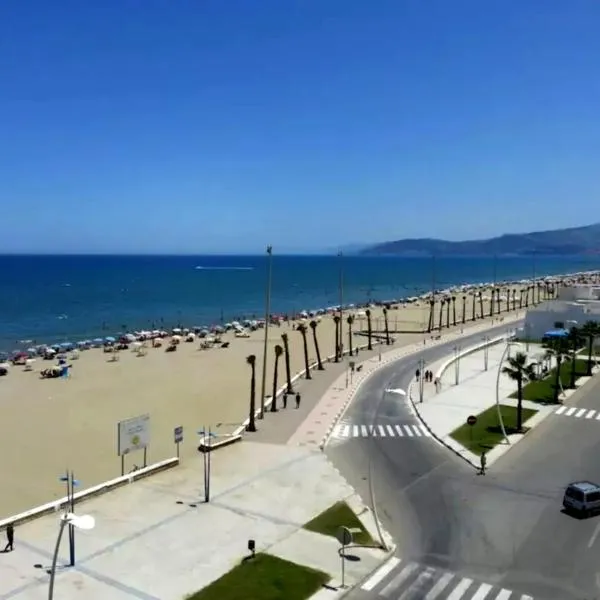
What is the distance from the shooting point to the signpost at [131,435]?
29.0m

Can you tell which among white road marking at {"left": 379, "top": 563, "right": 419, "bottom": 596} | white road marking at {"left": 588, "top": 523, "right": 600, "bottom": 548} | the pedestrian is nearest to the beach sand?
the pedestrian

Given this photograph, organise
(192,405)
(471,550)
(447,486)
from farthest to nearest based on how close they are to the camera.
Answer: (192,405)
(447,486)
(471,550)

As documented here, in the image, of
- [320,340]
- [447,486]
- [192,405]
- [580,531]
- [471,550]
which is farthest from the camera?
[320,340]

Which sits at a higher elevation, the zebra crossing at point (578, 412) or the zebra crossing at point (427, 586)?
the zebra crossing at point (427, 586)

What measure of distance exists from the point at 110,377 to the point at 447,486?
37.6 m

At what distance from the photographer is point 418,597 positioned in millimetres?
18391

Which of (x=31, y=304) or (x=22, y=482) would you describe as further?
(x=31, y=304)

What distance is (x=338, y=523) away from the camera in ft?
77.7

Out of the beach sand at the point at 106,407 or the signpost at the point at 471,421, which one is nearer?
the beach sand at the point at 106,407

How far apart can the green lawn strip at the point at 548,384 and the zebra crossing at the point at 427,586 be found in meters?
27.5

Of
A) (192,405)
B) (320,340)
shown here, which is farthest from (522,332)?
(192,405)

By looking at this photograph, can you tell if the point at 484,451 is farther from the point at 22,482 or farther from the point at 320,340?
the point at 320,340

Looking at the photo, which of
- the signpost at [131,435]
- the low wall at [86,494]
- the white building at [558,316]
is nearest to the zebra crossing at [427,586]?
the low wall at [86,494]

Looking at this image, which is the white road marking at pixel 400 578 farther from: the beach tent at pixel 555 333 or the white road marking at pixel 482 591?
the beach tent at pixel 555 333
